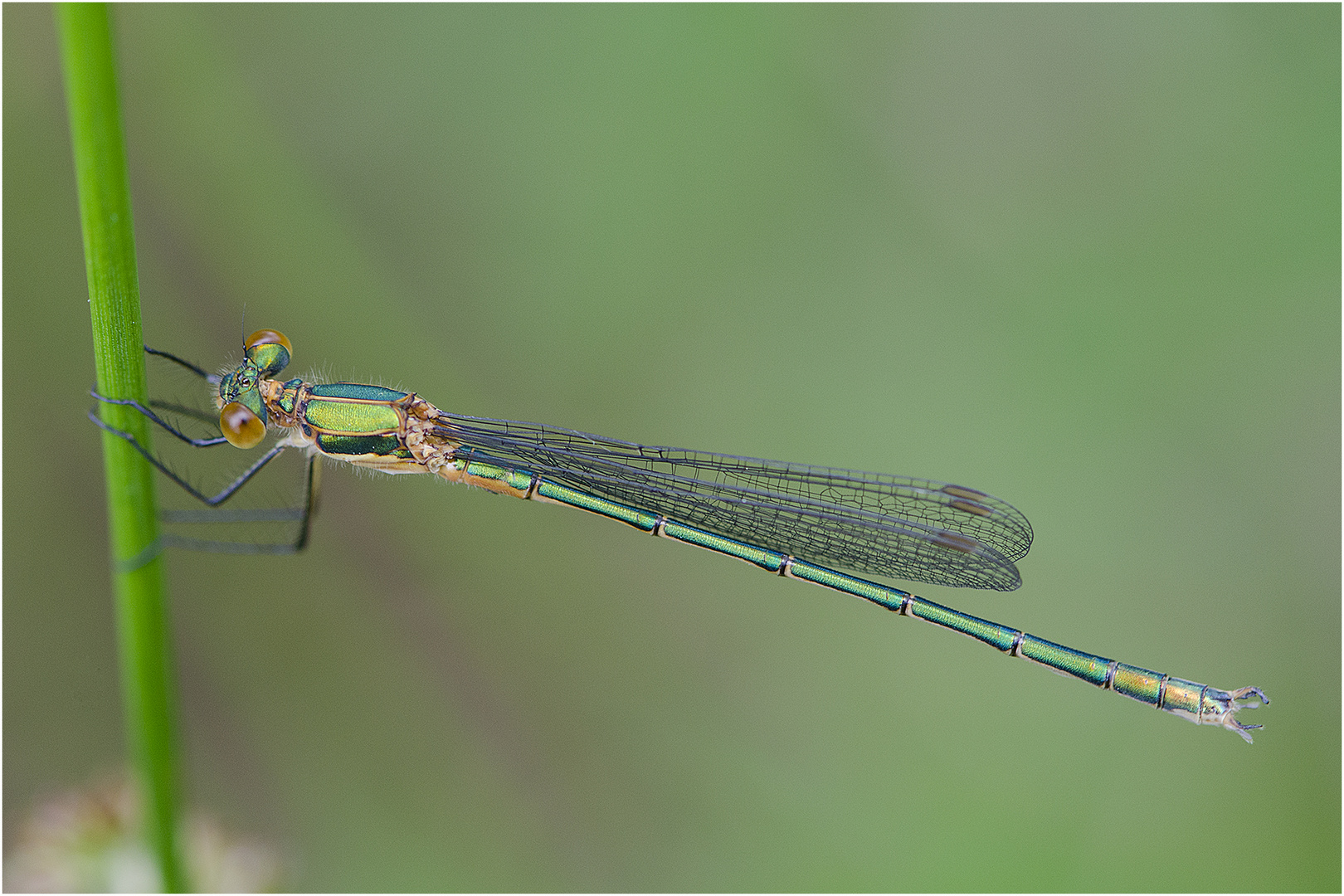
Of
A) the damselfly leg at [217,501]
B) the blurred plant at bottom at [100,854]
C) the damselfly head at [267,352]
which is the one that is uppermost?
the damselfly head at [267,352]

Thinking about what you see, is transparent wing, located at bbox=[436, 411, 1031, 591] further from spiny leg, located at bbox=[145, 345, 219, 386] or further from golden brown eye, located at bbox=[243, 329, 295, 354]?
spiny leg, located at bbox=[145, 345, 219, 386]

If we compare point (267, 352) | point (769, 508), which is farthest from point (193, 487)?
point (769, 508)

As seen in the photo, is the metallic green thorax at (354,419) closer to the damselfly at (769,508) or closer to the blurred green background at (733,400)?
the damselfly at (769,508)

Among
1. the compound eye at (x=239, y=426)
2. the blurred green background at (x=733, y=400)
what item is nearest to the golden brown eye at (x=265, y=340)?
the compound eye at (x=239, y=426)

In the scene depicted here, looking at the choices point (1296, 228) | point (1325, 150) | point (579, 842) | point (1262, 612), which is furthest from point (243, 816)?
point (1325, 150)

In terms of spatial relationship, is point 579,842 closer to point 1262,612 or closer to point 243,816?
point 243,816

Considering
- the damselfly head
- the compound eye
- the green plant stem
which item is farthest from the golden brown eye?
the green plant stem

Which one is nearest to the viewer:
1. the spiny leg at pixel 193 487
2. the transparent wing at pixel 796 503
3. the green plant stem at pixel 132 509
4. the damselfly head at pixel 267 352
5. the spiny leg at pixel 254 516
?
the green plant stem at pixel 132 509
